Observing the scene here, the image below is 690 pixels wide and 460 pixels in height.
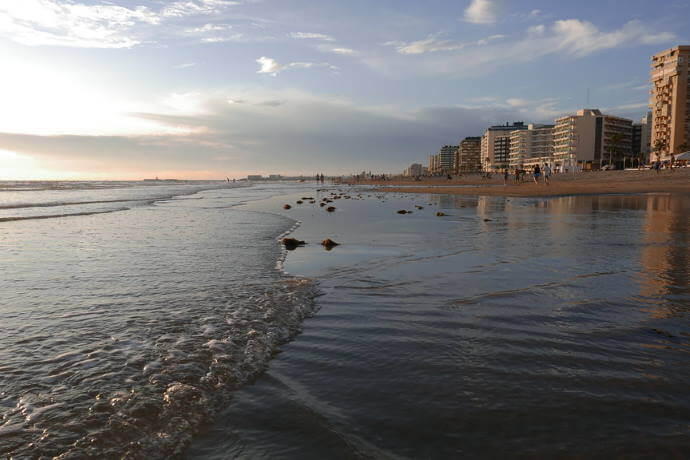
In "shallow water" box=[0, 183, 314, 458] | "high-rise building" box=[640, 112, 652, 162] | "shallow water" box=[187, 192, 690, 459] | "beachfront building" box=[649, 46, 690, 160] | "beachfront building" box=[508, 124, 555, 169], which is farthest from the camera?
"beachfront building" box=[508, 124, 555, 169]

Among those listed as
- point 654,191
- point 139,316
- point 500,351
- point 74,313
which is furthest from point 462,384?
point 654,191

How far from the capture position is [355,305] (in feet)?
19.6

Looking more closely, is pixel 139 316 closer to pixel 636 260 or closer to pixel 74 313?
pixel 74 313

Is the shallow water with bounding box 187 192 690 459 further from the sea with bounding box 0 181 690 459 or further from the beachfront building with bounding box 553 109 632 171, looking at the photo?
the beachfront building with bounding box 553 109 632 171

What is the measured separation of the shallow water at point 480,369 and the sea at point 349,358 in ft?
0.06

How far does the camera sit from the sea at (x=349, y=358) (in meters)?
2.85

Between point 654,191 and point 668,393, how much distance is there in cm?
4188

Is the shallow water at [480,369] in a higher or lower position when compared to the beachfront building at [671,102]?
lower

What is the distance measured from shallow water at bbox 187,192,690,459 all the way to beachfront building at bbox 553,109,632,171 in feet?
500

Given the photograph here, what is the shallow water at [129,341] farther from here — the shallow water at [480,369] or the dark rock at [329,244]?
the dark rock at [329,244]

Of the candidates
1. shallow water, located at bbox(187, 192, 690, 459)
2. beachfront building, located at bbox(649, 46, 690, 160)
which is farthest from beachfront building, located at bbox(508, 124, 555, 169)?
shallow water, located at bbox(187, 192, 690, 459)

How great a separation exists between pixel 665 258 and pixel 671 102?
12607cm

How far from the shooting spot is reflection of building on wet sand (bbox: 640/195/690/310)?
640 cm

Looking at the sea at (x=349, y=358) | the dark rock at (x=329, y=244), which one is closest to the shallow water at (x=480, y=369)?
the sea at (x=349, y=358)
